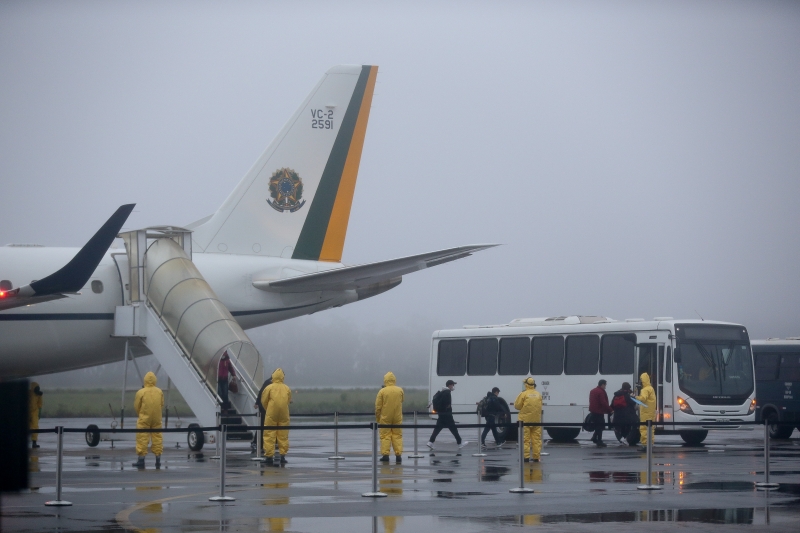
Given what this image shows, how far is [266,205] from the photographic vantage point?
94.6 ft

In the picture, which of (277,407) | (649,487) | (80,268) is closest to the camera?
(649,487)

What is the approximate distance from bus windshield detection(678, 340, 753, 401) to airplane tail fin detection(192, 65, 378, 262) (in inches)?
388

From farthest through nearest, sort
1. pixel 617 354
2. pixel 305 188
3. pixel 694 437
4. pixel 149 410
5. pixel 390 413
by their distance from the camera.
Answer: pixel 617 354
pixel 694 437
pixel 305 188
pixel 390 413
pixel 149 410

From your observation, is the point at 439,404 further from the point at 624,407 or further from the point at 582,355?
the point at 582,355

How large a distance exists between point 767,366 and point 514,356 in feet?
27.3

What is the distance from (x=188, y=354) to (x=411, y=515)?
13.1m

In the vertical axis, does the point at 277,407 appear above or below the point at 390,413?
above

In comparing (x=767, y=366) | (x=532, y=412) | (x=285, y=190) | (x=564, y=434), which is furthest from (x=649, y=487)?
(x=767, y=366)

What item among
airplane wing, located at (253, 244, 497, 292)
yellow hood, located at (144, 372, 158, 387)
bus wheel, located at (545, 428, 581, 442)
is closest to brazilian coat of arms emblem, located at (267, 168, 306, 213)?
airplane wing, located at (253, 244, 497, 292)

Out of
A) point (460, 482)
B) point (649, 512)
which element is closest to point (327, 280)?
point (460, 482)

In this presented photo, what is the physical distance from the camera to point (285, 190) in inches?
1141

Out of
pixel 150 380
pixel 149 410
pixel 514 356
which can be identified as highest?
pixel 514 356

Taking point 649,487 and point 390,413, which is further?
point 390,413

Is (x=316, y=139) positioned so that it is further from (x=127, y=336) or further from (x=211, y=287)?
(x=127, y=336)
